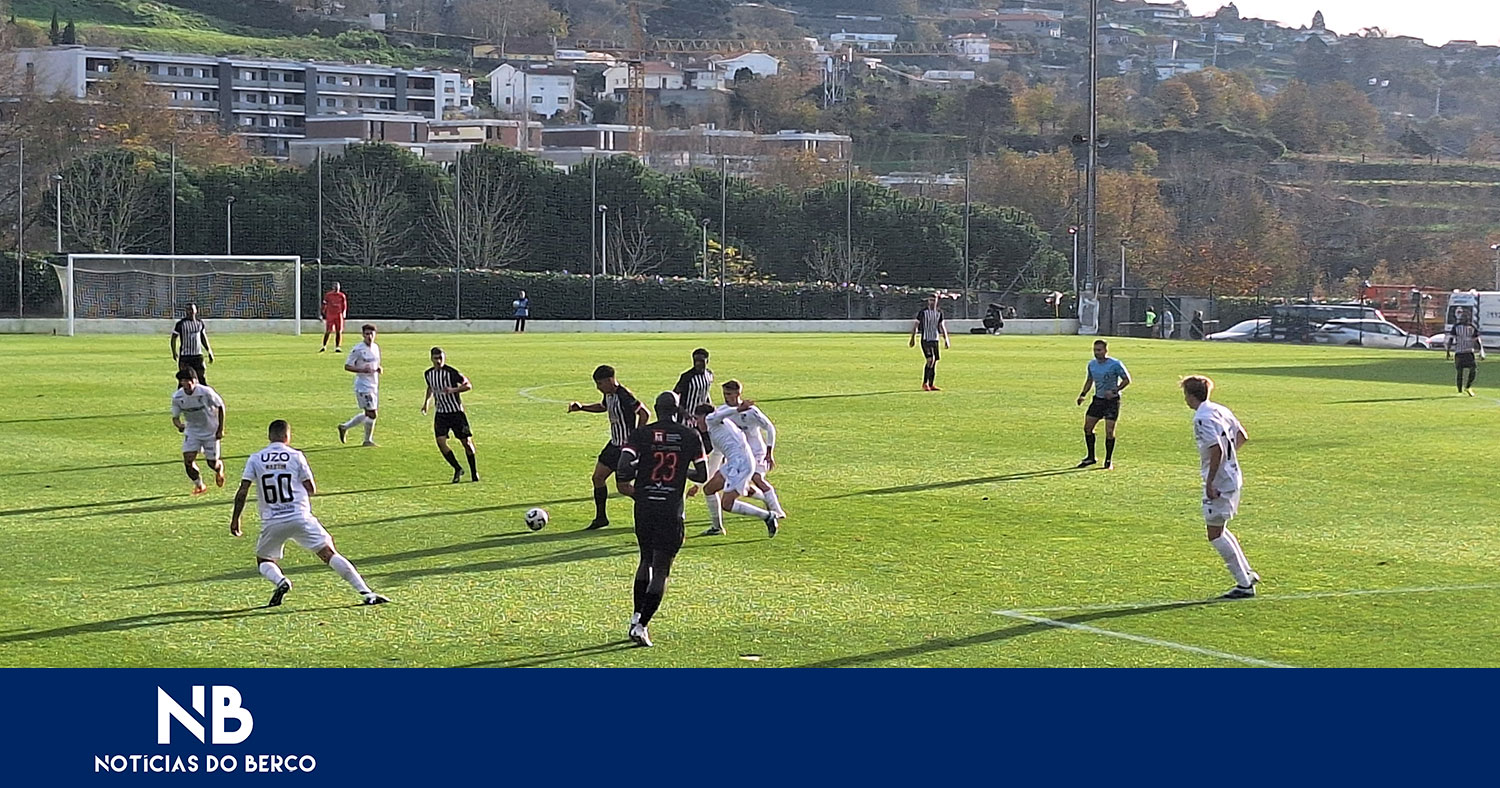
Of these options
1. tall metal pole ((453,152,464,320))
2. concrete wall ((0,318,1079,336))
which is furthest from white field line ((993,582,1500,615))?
tall metal pole ((453,152,464,320))

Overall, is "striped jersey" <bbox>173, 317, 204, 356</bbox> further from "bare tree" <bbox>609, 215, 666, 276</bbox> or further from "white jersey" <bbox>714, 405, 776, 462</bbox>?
"bare tree" <bbox>609, 215, 666, 276</bbox>

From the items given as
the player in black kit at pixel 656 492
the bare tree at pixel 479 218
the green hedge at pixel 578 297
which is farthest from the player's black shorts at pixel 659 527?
the bare tree at pixel 479 218

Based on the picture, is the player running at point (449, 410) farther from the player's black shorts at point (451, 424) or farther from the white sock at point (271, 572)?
the white sock at point (271, 572)

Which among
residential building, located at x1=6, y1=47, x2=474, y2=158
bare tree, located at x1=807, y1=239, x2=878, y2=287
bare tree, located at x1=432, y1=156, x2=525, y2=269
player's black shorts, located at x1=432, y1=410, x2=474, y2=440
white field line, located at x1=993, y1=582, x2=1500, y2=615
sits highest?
residential building, located at x1=6, y1=47, x2=474, y2=158

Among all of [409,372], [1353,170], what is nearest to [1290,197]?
[1353,170]

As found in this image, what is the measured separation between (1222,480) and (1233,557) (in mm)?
644

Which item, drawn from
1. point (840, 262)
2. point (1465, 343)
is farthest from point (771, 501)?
point (840, 262)

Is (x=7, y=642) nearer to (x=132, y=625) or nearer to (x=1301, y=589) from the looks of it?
(x=132, y=625)

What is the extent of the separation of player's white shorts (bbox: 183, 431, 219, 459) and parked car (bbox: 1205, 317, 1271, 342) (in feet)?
193

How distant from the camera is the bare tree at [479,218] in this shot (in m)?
85.9

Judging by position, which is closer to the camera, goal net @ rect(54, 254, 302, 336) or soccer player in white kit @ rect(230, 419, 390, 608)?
soccer player in white kit @ rect(230, 419, 390, 608)

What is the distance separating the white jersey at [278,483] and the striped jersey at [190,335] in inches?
727

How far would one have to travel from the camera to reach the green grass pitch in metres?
13.5

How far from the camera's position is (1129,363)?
52281mm
